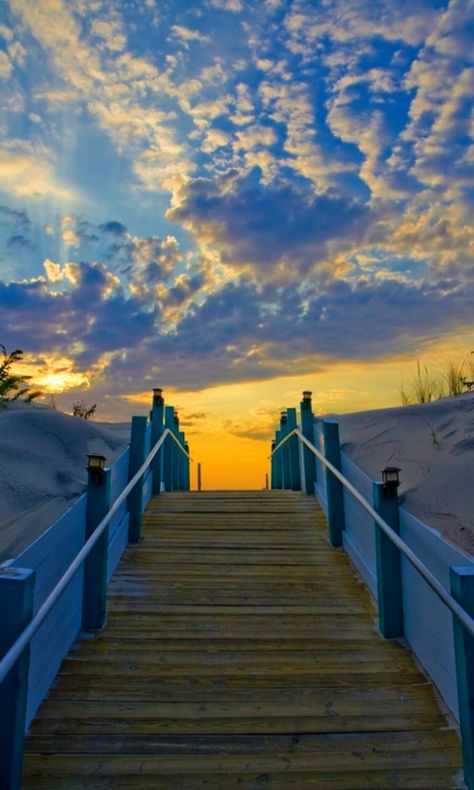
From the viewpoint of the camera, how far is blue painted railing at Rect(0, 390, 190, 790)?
2.39 metres

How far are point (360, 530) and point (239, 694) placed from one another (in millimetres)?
2235

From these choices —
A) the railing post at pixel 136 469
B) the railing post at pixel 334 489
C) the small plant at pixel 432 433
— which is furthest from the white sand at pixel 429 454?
the railing post at pixel 136 469

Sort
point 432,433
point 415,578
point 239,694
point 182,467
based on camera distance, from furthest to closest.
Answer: point 182,467
point 432,433
point 415,578
point 239,694

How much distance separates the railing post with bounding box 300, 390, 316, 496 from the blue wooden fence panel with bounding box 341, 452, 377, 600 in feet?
6.69

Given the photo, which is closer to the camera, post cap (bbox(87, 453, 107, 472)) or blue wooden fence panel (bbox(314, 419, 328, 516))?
post cap (bbox(87, 453, 107, 472))

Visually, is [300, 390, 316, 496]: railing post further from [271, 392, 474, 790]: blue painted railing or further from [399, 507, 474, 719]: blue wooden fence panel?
[399, 507, 474, 719]: blue wooden fence panel

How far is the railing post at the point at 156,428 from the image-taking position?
7.89 meters

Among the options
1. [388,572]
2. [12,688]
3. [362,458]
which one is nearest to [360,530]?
[388,572]

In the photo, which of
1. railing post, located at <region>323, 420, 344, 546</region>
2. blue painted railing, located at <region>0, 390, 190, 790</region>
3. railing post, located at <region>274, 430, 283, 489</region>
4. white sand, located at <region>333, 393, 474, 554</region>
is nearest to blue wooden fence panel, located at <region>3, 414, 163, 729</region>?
blue painted railing, located at <region>0, 390, 190, 790</region>

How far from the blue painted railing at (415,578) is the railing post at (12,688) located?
1.96m

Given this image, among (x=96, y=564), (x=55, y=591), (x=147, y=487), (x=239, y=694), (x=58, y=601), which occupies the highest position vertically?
(x=147, y=487)

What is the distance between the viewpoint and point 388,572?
3953 mm

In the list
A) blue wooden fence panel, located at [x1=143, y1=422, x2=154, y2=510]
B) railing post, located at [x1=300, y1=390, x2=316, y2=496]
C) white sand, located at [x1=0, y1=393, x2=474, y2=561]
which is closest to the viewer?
white sand, located at [x1=0, y1=393, x2=474, y2=561]

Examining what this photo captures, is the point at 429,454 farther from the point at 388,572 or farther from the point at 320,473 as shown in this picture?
the point at 388,572
